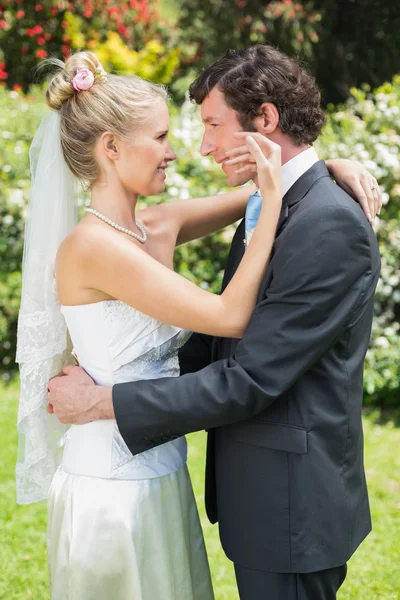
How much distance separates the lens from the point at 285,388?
2.22 metres

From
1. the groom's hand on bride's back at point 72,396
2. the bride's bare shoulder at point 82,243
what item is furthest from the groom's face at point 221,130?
the groom's hand on bride's back at point 72,396

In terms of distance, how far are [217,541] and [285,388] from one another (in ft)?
8.18

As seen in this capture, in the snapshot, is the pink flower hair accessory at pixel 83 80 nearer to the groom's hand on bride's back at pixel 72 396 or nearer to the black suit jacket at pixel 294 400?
the black suit jacket at pixel 294 400

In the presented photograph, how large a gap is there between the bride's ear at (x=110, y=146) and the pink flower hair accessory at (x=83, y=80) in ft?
0.55

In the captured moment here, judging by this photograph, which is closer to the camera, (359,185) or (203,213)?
(359,185)

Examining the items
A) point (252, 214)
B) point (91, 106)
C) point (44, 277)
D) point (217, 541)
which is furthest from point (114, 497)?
point (217, 541)

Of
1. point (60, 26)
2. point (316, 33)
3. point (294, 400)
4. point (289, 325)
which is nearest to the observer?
point (289, 325)

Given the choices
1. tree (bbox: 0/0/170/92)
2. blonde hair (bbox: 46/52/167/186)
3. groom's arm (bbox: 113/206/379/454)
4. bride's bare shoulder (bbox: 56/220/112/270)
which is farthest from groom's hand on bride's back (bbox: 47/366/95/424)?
tree (bbox: 0/0/170/92)

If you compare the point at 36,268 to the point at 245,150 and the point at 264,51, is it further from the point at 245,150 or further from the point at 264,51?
the point at 264,51

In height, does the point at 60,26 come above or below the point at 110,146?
below

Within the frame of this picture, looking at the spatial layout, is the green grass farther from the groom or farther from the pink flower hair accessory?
the pink flower hair accessory

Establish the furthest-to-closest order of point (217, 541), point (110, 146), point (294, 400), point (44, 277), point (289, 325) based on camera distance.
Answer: point (217, 541) → point (44, 277) → point (110, 146) → point (294, 400) → point (289, 325)

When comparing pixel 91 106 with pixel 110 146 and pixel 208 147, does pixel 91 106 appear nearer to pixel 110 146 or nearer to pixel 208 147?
pixel 110 146

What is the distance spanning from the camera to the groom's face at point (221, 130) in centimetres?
248
